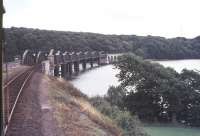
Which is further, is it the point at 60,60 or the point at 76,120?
the point at 60,60

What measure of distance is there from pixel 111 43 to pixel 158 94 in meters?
96.0

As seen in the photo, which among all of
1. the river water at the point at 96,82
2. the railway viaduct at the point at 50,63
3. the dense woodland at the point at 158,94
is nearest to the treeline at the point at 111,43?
the railway viaduct at the point at 50,63

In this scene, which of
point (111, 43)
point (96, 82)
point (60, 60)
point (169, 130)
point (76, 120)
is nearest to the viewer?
point (76, 120)

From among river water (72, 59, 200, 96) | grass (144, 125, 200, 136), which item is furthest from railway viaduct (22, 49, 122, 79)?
grass (144, 125, 200, 136)

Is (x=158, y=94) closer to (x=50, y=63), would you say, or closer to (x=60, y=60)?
(x=50, y=63)

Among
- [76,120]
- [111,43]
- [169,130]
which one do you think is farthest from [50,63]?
[111,43]

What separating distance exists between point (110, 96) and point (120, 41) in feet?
332

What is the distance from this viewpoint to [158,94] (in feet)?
120

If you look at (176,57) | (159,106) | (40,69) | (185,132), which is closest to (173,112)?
(159,106)

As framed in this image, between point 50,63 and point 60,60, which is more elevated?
point 50,63

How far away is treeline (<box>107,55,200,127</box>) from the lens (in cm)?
3547

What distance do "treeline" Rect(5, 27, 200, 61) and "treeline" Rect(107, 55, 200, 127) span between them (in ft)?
169

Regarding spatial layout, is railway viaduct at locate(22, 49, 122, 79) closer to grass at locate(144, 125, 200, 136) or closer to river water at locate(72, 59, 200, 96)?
river water at locate(72, 59, 200, 96)

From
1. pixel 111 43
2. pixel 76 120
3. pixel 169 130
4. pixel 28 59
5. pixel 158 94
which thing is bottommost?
pixel 169 130
